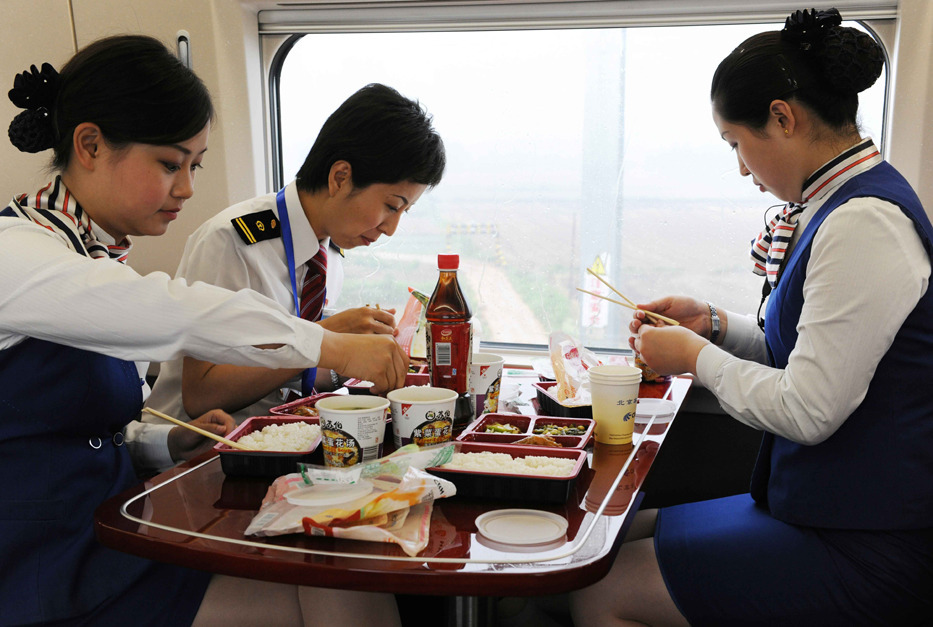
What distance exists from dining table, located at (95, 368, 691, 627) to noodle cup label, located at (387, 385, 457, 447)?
0.16 meters

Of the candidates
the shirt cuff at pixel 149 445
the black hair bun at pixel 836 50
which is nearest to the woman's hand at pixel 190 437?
the shirt cuff at pixel 149 445

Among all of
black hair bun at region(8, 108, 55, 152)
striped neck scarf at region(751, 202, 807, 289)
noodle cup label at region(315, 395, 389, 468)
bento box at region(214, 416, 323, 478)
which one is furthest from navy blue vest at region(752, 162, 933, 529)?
black hair bun at region(8, 108, 55, 152)

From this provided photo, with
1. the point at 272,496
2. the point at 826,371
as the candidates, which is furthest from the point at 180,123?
the point at 826,371

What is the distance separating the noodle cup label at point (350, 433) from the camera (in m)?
1.33

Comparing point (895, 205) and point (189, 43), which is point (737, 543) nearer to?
point (895, 205)

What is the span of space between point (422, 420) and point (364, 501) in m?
0.27

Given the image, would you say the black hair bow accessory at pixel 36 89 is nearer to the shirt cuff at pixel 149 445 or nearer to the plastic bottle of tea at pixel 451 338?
the shirt cuff at pixel 149 445

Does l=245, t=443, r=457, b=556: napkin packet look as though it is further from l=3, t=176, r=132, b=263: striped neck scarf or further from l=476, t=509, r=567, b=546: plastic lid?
l=3, t=176, r=132, b=263: striped neck scarf

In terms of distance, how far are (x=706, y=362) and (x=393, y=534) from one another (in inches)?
31.7

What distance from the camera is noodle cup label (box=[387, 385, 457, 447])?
1386mm

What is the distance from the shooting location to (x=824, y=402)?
53.4 inches

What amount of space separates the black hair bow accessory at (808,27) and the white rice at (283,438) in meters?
1.26

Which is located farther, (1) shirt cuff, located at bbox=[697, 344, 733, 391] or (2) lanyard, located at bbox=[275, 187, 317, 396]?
(2) lanyard, located at bbox=[275, 187, 317, 396]

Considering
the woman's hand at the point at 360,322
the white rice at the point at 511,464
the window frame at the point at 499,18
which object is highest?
the window frame at the point at 499,18
